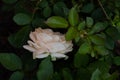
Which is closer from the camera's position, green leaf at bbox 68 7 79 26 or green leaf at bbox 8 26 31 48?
green leaf at bbox 68 7 79 26

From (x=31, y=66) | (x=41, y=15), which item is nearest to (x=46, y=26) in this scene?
(x=41, y=15)

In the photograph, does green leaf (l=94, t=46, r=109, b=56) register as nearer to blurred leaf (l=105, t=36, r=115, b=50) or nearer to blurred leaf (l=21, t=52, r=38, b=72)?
blurred leaf (l=105, t=36, r=115, b=50)

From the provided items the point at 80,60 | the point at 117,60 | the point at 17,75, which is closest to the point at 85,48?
the point at 80,60

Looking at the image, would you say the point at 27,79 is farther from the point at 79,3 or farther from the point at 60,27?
the point at 79,3

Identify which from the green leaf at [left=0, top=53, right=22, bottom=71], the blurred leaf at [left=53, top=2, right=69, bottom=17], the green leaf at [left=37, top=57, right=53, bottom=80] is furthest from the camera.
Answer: the blurred leaf at [left=53, top=2, right=69, bottom=17]

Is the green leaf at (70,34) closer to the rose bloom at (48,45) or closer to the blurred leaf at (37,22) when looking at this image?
the rose bloom at (48,45)

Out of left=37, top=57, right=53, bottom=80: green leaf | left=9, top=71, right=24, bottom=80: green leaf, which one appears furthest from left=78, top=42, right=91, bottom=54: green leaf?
left=9, top=71, right=24, bottom=80: green leaf

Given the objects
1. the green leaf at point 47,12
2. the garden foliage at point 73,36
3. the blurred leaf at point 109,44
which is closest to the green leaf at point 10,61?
the garden foliage at point 73,36
